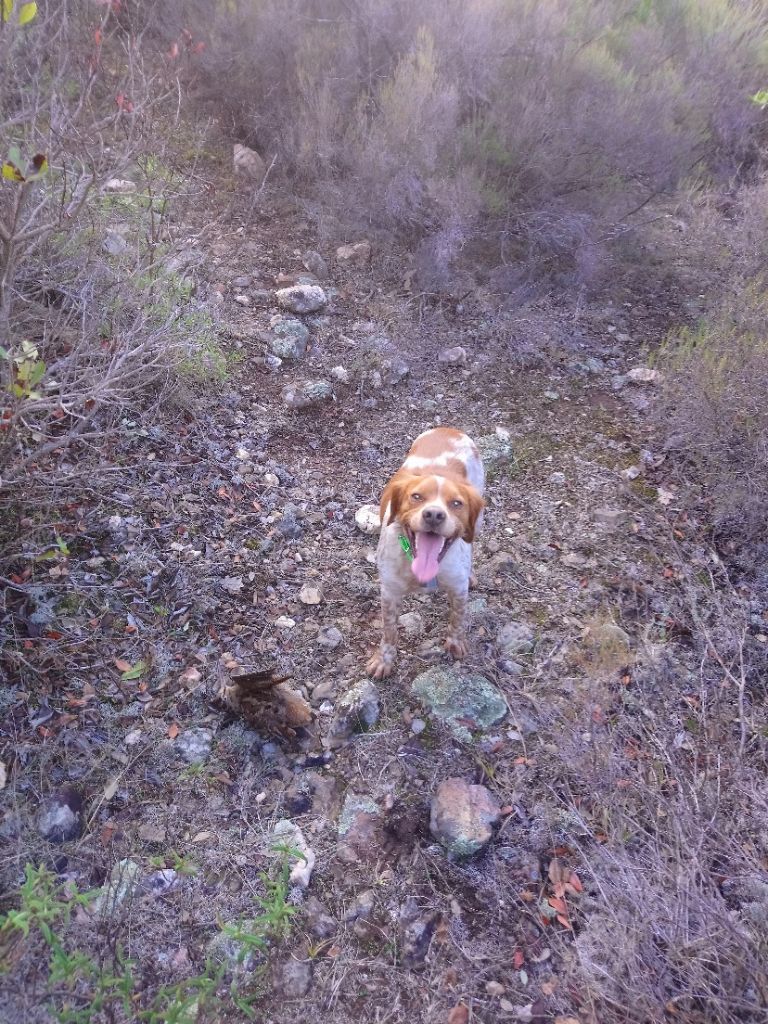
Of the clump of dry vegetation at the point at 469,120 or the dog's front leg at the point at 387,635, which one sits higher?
the clump of dry vegetation at the point at 469,120

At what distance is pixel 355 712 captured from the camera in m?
2.85

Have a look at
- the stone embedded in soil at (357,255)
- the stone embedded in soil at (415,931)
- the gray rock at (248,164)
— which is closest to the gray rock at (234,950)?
the stone embedded in soil at (415,931)

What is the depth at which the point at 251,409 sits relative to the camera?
13.9ft

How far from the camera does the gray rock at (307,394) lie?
4340 millimetres

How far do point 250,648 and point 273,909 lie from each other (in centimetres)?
124

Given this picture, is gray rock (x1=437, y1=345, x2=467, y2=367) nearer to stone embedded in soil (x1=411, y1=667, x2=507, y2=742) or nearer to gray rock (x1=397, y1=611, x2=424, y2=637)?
gray rock (x1=397, y1=611, x2=424, y2=637)

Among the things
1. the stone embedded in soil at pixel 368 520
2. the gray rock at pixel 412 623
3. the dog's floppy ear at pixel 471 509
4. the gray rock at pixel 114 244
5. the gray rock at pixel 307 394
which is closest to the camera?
the dog's floppy ear at pixel 471 509

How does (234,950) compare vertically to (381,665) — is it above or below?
below

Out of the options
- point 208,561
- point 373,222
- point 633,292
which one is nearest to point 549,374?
point 633,292

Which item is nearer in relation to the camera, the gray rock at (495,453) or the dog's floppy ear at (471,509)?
the dog's floppy ear at (471,509)

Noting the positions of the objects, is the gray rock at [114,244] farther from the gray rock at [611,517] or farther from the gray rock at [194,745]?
the gray rock at [611,517]

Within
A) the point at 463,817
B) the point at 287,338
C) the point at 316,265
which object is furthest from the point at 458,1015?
the point at 316,265

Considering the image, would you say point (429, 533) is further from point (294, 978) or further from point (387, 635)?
point (294, 978)

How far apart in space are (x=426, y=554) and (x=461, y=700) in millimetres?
719
